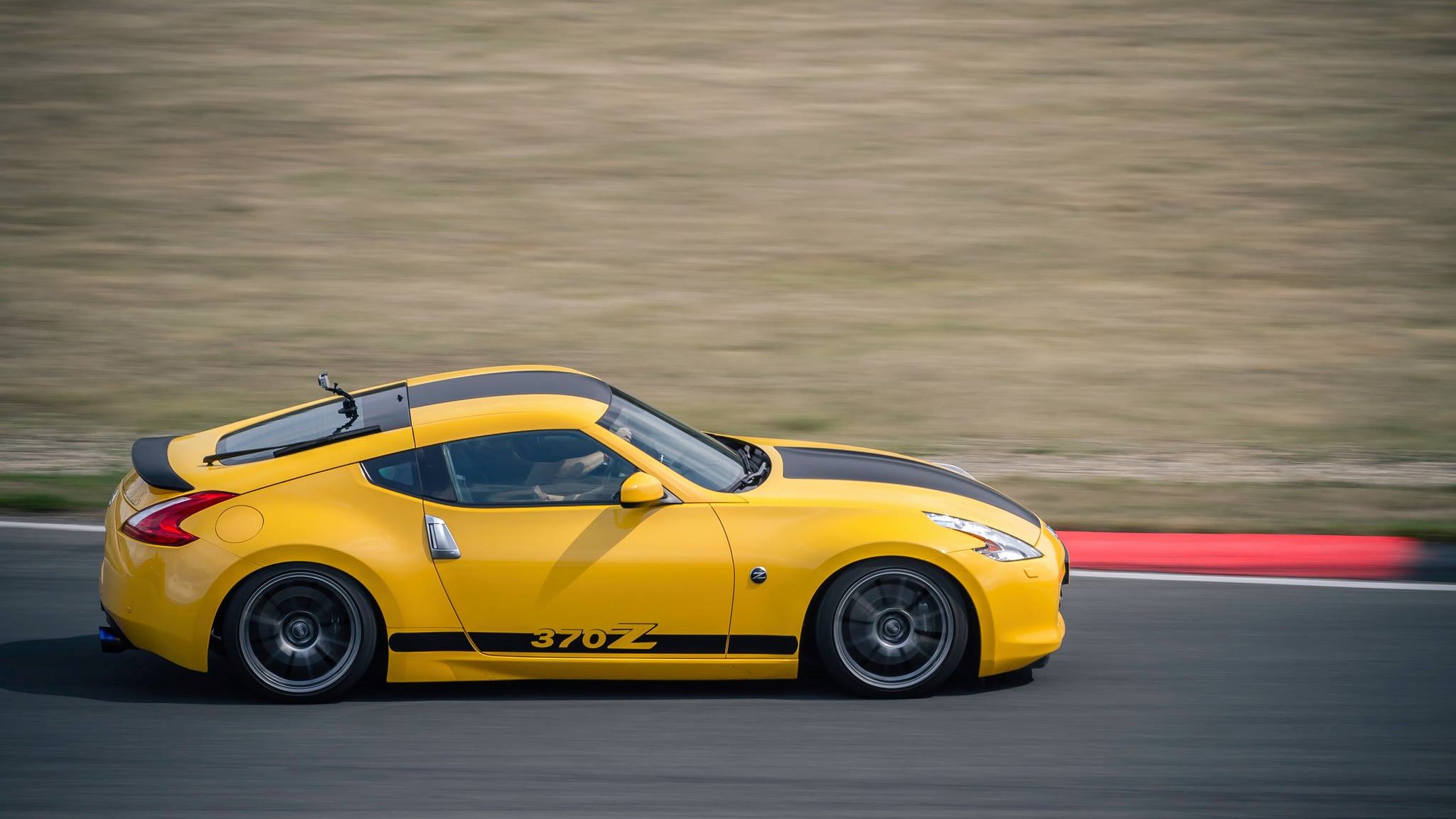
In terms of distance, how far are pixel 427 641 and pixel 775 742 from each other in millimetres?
1428

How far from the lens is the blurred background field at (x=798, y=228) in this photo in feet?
35.3

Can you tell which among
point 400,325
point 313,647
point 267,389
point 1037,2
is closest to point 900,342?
point 400,325

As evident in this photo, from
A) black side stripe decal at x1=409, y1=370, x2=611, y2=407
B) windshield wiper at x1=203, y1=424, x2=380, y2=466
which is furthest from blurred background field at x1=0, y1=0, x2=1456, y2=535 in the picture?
black side stripe decal at x1=409, y1=370, x2=611, y2=407

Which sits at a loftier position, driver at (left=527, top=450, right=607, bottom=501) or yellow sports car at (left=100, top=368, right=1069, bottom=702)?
driver at (left=527, top=450, right=607, bottom=501)

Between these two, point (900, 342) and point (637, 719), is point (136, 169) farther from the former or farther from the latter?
point (637, 719)

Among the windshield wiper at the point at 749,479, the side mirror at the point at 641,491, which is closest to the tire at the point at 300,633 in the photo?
the side mirror at the point at 641,491

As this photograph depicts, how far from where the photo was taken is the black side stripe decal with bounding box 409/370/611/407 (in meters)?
5.93

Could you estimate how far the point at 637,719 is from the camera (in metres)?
5.48

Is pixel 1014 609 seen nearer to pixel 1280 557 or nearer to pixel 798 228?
pixel 1280 557

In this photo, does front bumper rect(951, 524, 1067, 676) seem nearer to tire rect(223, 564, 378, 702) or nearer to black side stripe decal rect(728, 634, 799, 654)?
black side stripe decal rect(728, 634, 799, 654)

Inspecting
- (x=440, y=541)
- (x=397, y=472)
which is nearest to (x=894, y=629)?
(x=440, y=541)

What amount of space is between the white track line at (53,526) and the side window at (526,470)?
12.2ft

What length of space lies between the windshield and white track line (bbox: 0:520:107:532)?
3868 millimetres

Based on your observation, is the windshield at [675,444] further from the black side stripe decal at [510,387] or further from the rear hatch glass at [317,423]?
the rear hatch glass at [317,423]
